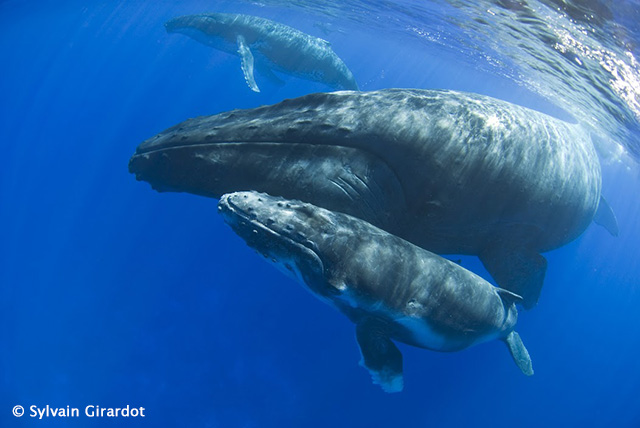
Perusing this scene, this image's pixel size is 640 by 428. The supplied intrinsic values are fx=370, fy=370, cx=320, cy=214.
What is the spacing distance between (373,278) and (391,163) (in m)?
1.99

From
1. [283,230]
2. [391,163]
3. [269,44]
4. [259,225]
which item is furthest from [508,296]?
[269,44]

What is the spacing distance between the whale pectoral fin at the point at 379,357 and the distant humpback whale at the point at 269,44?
17498mm

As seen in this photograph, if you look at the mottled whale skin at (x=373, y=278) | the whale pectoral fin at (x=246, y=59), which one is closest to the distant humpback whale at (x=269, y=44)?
the whale pectoral fin at (x=246, y=59)

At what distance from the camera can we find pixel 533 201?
6531 millimetres

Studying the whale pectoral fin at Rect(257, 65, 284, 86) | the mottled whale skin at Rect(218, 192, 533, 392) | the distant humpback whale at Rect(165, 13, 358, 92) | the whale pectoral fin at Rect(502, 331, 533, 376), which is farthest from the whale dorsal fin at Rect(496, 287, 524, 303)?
the whale pectoral fin at Rect(257, 65, 284, 86)

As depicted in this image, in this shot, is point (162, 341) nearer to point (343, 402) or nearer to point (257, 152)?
point (343, 402)

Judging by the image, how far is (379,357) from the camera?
5562 mm

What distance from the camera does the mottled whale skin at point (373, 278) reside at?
4.76 metres

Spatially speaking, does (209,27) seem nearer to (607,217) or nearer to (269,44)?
(269,44)

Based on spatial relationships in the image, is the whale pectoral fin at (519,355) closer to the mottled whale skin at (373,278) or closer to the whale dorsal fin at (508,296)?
the whale dorsal fin at (508,296)

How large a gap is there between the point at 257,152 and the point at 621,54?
1370 centimetres

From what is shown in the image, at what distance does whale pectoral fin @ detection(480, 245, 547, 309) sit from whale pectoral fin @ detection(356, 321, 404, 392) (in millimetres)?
2831

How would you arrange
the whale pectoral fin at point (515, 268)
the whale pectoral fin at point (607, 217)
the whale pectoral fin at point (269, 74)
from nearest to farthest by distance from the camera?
the whale pectoral fin at point (515, 268), the whale pectoral fin at point (607, 217), the whale pectoral fin at point (269, 74)

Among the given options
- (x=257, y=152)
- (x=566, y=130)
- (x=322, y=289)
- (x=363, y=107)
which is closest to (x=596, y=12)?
(x=566, y=130)
